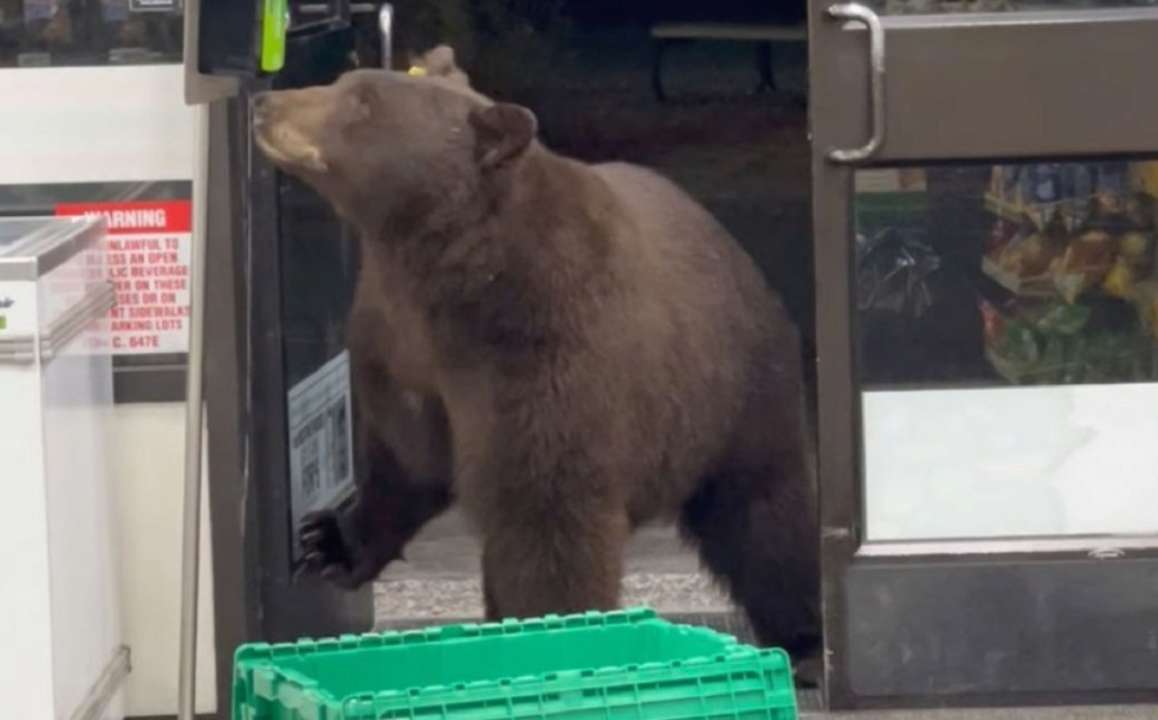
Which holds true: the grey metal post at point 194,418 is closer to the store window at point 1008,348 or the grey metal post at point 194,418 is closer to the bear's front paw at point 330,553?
the bear's front paw at point 330,553

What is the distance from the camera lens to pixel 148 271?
214 inches

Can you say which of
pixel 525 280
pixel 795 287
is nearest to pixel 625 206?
pixel 525 280

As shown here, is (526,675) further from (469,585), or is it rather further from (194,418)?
(469,585)

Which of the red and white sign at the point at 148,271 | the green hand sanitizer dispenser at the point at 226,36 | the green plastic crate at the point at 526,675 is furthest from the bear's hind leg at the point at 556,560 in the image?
the green plastic crate at the point at 526,675

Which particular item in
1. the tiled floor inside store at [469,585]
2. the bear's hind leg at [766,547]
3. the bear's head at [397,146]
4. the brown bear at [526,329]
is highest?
the bear's head at [397,146]

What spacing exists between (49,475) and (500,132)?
1.22m

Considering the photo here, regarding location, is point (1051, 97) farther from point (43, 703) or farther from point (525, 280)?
point (43, 703)

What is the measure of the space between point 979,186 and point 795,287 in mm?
5118

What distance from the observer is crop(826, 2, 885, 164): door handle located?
5.31 meters

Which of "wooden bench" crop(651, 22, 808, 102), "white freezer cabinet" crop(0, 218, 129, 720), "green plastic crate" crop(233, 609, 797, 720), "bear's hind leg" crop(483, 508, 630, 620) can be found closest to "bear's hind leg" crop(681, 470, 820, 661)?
"bear's hind leg" crop(483, 508, 630, 620)

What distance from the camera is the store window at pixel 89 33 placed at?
5.34 meters

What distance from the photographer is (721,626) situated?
6.83m

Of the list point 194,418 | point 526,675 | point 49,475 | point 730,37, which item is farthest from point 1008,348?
point 730,37

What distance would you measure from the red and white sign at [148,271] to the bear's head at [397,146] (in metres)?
0.33
